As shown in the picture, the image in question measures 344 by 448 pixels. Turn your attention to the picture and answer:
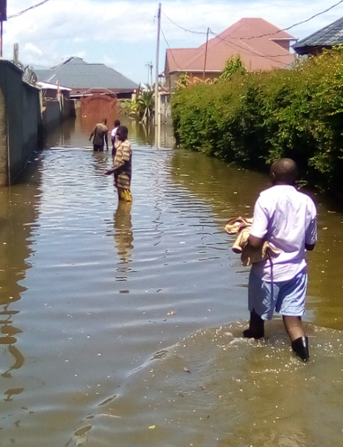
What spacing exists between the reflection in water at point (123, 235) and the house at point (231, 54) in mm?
34602

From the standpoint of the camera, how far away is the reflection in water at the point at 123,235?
8.42 metres

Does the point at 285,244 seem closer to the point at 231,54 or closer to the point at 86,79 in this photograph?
the point at 231,54

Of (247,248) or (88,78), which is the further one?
(88,78)

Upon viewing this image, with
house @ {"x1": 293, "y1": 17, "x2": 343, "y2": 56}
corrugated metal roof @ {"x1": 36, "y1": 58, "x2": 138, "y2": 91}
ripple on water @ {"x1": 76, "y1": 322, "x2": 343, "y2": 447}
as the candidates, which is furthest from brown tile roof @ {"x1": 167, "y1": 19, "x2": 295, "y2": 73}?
ripple on water @ {"x1": 76, "y1": 322, "x2": 343, "y2": 447}

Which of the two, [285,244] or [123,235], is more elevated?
[285,244]

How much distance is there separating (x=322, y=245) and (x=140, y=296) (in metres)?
2.76

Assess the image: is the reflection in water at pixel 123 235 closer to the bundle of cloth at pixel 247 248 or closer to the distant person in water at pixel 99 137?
the bundle of cloth at pixel 247 248

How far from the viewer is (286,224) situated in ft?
14.8

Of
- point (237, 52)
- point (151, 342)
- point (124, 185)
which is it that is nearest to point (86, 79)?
point (237, 52)

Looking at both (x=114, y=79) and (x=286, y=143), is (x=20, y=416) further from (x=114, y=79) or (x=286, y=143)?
(x=114, y=79)

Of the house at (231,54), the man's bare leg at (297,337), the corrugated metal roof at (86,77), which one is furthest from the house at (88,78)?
the man's bare leg at (297,337)

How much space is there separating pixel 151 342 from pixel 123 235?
4.55 meters

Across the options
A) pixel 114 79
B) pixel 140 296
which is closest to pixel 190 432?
pixel 140 296

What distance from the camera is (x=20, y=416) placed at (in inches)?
176
